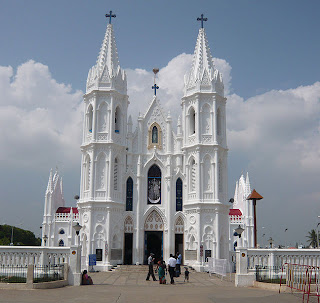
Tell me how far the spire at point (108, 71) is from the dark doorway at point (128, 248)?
45.3ft

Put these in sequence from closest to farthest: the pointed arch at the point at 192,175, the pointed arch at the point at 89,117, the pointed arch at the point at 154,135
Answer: the pointed arch at the point at 192,175, the pointed arch at the point at 89,117, the pointed arch at the point at 154,135

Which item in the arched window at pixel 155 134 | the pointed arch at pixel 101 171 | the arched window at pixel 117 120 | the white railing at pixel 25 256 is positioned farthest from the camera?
the arched window at pixel 155 134

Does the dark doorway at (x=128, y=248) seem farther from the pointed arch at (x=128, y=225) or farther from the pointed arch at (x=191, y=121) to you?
the pointed arch at (x=191, y=121)

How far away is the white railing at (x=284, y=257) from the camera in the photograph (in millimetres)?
24156

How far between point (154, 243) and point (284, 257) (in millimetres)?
17505

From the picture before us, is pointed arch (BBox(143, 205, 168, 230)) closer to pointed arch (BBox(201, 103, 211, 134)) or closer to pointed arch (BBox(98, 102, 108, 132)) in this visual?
pointed arch (BBox(201, 103, 211, 134))

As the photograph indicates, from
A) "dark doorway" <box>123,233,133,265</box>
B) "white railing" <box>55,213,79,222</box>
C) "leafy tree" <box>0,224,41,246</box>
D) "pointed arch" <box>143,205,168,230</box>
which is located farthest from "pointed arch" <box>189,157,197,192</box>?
"leafy tree" <box>0,224,41,246</box>

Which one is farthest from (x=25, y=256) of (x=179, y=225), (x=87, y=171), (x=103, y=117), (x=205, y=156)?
(x=205, y=156)

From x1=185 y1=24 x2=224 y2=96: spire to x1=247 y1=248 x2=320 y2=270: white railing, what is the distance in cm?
1922

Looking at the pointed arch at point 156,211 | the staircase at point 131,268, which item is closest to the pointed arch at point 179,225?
the pointed arch at point 156,211

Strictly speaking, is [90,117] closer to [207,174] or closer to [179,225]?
[207,174]

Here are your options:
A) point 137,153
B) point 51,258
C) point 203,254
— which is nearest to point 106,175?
point 137,153

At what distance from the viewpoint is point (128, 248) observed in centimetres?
3947

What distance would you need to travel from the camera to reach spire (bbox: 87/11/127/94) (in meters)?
40.0
